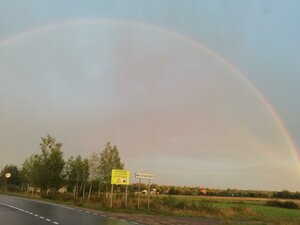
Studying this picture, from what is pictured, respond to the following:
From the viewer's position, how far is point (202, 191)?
193m

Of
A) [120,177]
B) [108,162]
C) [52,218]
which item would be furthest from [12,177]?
[52,218]

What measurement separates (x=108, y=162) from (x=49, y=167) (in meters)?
12.5

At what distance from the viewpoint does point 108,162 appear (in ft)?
204

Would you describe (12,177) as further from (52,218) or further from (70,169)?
(52,218)

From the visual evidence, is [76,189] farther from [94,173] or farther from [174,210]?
[174,210]

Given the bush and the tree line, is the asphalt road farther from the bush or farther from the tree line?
the bush

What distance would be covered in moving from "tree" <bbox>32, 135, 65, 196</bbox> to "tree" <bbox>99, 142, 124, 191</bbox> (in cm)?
1036

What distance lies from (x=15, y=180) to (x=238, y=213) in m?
97.6

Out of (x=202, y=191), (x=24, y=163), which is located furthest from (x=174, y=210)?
(x=202, y=191)

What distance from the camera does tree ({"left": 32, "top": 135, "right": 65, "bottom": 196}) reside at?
69062 millimetres

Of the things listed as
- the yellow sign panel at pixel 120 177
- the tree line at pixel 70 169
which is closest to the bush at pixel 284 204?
the tree line at pixel 70 169

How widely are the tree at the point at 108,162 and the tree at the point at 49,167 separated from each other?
34.0ft

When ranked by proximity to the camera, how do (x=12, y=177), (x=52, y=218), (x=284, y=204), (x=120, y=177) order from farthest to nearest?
(x=12, y=177), (x=284, y=204), (x=120, y=177), (x=52, y=218)

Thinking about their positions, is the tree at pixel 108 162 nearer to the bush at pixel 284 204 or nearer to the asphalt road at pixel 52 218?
the asphalt road at pixel 52 218
